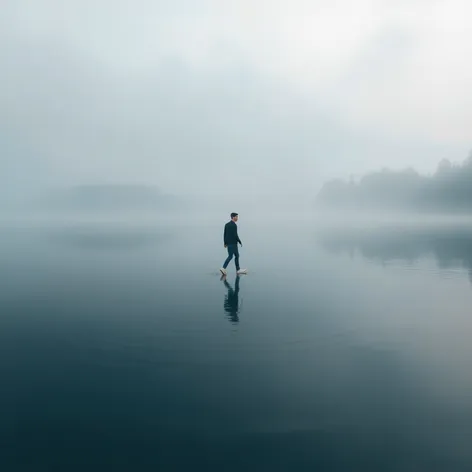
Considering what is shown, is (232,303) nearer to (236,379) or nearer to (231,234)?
(231,234)

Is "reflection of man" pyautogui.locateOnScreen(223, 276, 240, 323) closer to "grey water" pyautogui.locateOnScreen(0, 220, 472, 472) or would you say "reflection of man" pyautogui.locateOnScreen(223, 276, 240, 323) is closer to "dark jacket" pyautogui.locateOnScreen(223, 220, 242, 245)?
"grey water" pyautogui.locateOnScreen(0, 220, 472, 472)

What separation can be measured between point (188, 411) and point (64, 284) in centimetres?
1290

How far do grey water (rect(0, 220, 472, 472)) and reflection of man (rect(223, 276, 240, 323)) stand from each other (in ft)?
0.24

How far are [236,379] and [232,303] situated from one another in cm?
622

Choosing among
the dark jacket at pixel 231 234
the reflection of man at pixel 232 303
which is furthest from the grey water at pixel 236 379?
the dark jacket at pixel 231 234

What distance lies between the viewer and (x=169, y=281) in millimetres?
18016

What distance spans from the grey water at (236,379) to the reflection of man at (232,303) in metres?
0.07

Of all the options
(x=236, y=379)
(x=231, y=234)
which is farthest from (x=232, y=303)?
(x=236, y=379)

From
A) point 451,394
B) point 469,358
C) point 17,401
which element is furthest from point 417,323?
point 17,401

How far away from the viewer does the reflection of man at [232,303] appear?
12.0 m

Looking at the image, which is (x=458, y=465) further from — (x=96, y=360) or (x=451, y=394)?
(x=96, y=360)

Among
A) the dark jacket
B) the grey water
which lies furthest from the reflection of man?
the dark jacket

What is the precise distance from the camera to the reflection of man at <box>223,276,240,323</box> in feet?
39.2

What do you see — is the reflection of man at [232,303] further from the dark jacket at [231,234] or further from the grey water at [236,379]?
the dark jacket at [231,234]
